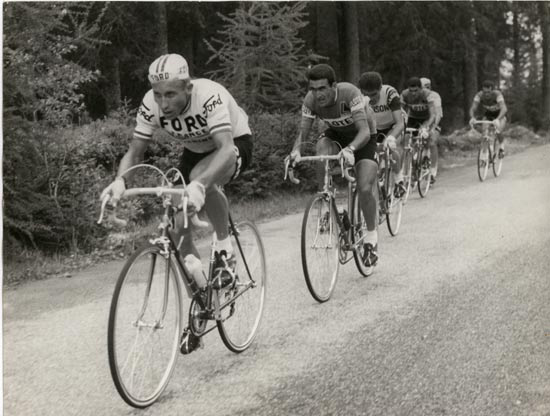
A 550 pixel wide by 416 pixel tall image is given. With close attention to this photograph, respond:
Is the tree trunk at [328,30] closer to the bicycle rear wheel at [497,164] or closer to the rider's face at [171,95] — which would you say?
the bicycle rear wheel at [497,164]

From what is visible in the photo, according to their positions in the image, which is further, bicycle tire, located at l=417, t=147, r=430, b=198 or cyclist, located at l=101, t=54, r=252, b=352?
bicycle tire, located at l=417, t=147, r=430, b=198

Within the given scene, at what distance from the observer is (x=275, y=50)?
11.2 m

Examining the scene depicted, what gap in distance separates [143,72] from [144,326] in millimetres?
14574

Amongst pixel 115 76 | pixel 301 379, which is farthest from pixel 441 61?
pixel 301 379

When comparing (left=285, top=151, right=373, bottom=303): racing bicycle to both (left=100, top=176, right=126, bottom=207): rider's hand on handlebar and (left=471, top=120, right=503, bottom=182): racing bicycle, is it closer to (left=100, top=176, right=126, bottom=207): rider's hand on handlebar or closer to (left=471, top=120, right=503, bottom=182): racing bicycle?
(left=100, top=176, right=126, bottom=207): rider's hand on handlebar

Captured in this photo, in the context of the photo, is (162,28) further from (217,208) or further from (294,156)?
(217,208)

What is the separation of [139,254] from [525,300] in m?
3.31

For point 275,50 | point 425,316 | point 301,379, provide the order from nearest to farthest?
point 301,379 < point 425,316 < point 275,50

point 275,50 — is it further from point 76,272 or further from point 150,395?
point 150,395

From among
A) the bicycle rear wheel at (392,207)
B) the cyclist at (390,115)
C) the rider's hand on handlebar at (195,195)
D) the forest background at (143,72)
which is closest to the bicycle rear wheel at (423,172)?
the cyclist at (390,115)

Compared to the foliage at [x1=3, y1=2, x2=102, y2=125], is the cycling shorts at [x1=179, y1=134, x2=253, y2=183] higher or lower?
lower

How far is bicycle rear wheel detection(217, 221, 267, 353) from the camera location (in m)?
4.36

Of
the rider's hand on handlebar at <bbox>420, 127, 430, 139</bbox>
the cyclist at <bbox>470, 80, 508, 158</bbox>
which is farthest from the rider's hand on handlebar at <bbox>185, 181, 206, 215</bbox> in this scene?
the cyclist at <bbox>470, 80, 508, 158</bbox>

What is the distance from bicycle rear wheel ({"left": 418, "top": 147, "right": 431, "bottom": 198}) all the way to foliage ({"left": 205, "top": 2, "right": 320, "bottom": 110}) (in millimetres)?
2543
